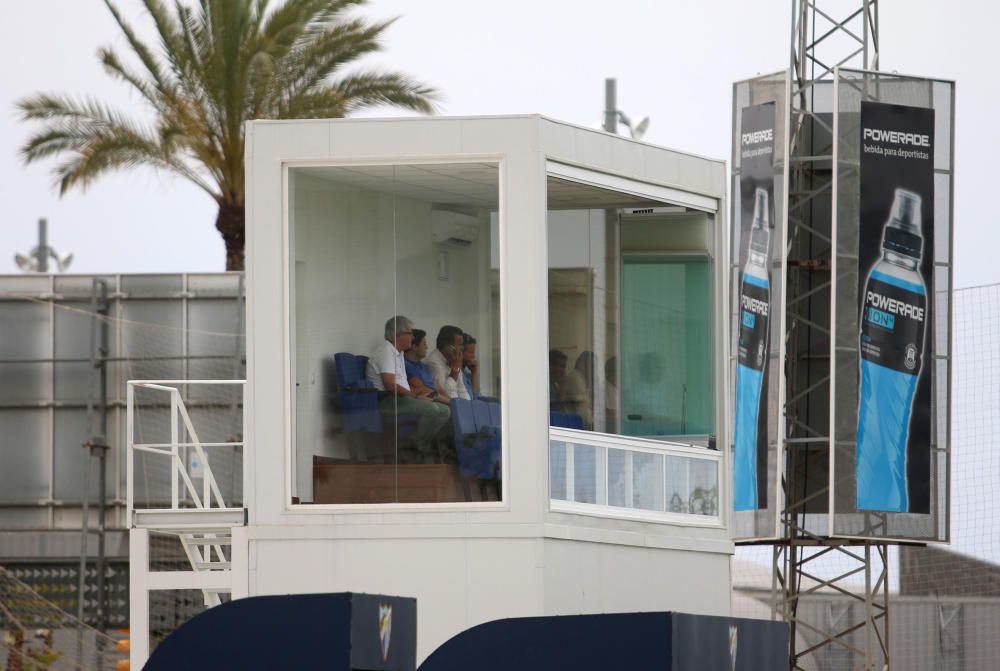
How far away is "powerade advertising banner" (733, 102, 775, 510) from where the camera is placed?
20.1m

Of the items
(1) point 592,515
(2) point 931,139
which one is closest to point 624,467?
(1) point 592,515

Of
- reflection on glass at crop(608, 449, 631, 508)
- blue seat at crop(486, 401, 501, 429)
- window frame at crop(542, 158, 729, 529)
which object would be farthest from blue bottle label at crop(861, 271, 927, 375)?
blue seat at crop(486, 401, 501, 429)

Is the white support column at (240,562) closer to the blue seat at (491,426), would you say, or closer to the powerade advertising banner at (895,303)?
the blue seat at (491,426)

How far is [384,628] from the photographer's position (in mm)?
8797

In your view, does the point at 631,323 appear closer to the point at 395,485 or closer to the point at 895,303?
the point at 395,485

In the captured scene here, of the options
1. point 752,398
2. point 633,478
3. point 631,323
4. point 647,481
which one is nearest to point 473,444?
point 633,478

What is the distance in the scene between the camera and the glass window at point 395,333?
1234 centimetres

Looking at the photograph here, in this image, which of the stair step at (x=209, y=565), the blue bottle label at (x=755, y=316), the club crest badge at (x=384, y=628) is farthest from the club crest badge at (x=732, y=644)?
the blue bottle label at (x=755, y=316)

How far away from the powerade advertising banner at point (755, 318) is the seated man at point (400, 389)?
27.1 ft

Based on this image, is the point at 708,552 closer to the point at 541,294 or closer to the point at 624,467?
the point at 624,467

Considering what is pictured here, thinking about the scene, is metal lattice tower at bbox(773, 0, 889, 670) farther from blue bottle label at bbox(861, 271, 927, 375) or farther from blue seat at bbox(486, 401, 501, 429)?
blue seat at bbox(486, 401, 501, 429)

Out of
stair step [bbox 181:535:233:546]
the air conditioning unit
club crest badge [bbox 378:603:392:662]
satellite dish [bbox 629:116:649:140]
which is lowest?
stair step [bbox 181:535:233:546]

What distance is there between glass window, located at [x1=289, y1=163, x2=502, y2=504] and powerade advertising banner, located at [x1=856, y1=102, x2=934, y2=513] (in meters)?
8.31

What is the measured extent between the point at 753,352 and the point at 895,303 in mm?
1582
